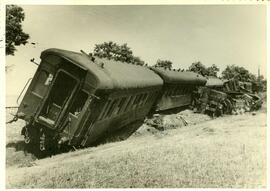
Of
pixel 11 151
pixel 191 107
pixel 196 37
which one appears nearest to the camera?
pixel 11 151

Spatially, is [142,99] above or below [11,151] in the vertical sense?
above

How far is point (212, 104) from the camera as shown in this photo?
722 inches

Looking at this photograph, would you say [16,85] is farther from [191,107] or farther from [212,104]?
[191,107]

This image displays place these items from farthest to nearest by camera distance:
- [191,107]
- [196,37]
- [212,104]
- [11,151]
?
[191,107]
[212,104]
[196,37]
[11,151]

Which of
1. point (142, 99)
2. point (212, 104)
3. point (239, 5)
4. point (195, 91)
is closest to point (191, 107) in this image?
point (195, 91)

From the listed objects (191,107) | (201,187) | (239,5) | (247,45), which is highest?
(239,5)

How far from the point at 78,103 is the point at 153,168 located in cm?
231

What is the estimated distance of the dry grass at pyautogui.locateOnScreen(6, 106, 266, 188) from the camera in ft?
24.3

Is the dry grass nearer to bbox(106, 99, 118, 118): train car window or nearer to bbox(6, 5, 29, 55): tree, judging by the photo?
bbox(106, 99, 118, 118): train car window

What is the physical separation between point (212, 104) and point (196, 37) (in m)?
6.35

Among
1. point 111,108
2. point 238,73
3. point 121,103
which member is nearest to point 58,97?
point 111,108

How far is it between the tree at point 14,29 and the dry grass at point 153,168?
334 centimetres

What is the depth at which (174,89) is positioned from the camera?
16.9 metres

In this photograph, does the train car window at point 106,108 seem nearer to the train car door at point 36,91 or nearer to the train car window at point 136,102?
the train car door at point 36,91
